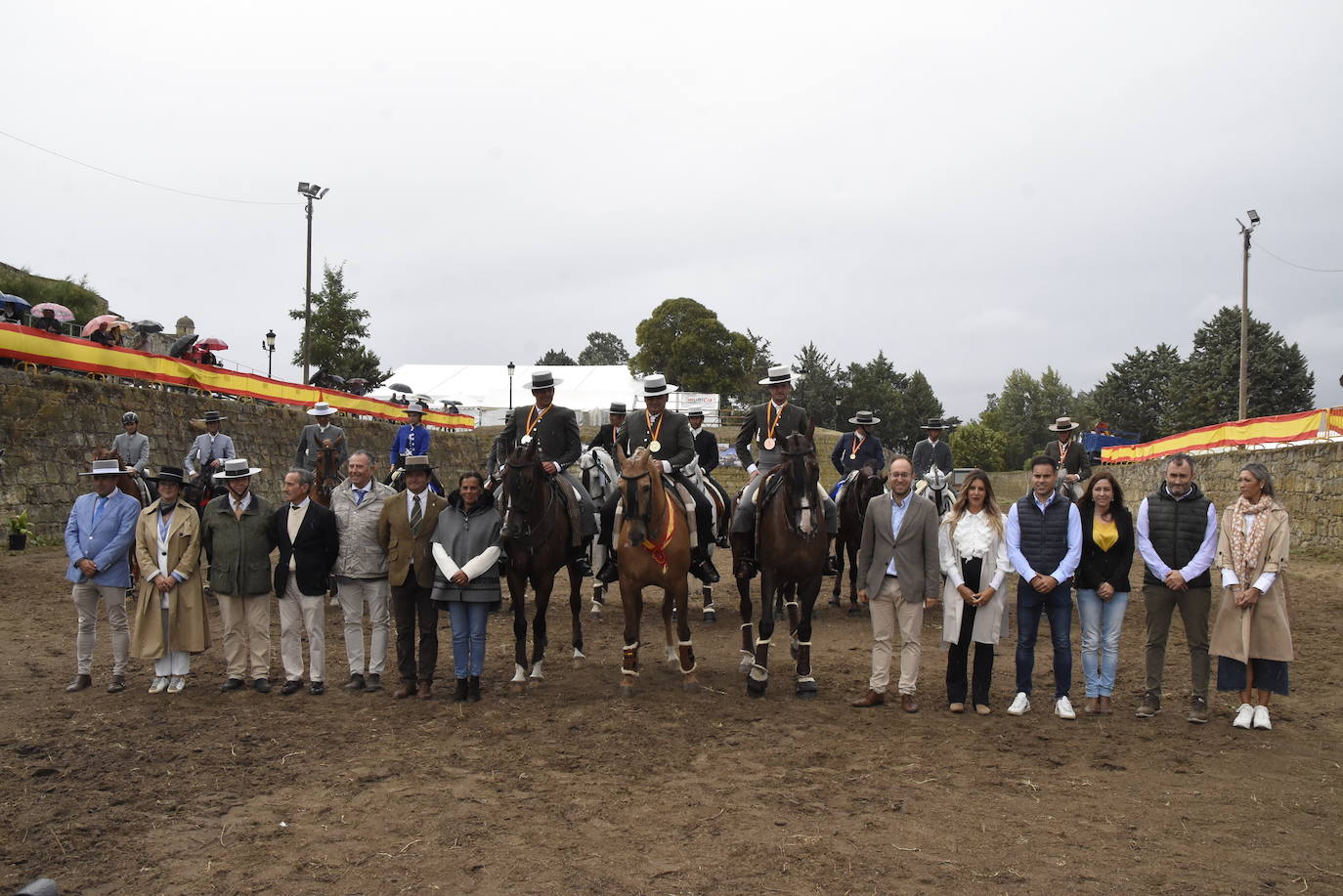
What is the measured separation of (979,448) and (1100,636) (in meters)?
59.8

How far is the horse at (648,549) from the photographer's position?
26.0 ft

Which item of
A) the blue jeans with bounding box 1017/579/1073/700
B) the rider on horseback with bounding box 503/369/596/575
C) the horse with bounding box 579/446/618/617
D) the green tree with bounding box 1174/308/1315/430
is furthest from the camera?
the green tree with bounding box 1174/308/1315/430

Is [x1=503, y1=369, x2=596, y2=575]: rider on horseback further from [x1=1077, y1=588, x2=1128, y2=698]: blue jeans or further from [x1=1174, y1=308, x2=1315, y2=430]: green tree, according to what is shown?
[x1=1174, y1=308, x2=1315, y2=430]: green tree

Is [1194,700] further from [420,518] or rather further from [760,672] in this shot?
[420,518]

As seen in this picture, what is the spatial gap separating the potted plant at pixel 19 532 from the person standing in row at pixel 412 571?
1039cm

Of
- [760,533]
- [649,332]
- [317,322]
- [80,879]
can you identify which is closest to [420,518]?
[760,533]

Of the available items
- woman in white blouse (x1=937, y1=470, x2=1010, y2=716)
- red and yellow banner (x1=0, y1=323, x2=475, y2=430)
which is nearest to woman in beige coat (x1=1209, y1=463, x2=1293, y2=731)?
woman in white blouse (x1=937, y1=470, x2=1010, y2=716)

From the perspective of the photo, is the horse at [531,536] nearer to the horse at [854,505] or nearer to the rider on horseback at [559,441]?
the rider on horseback at [559,441]

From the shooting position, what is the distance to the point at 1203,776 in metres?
6.04

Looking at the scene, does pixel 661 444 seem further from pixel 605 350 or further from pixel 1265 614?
pixel 605 350

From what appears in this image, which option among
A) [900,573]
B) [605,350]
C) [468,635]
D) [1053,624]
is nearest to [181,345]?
[468,635]

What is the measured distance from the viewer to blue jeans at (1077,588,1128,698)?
753 centimetres

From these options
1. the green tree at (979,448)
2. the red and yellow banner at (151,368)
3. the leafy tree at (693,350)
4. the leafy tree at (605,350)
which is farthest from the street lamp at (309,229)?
the leafy tree at (605,350)

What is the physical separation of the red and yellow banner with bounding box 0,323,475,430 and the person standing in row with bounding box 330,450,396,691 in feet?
39.7
